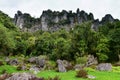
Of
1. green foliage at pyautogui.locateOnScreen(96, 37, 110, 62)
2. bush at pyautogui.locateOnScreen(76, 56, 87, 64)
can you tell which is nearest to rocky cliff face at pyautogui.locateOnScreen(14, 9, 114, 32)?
green foliage at pyautogui.locateOnScreen(96, 37, 110, 62)

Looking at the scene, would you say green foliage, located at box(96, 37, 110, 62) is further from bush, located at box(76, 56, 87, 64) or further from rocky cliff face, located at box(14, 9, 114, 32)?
rocky cliff face, located at box(14, 9, 114, 32)

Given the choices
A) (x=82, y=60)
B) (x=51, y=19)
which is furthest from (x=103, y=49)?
(x=51, y=19)

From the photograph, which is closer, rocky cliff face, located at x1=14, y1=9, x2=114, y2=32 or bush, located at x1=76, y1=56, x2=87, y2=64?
bush, located at x1=76, y1=56, x2=87, y2=64

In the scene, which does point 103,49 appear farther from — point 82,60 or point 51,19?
point 51,19

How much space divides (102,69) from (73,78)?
10.2 metres

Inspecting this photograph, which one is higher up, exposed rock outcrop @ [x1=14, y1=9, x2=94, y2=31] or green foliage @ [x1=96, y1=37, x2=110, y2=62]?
exposed rock outcrop @ [x1=14, y1=9, x2=94, y2=31]

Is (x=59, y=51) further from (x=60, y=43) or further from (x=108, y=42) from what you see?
(x=108, y=42)

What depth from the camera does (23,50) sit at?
79.3 metres

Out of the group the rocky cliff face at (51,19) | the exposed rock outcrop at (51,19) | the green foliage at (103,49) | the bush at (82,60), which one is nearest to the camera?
the bush at (82,60)

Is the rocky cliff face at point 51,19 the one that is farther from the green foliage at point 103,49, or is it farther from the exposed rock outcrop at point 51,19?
the green foliage at point 103,49

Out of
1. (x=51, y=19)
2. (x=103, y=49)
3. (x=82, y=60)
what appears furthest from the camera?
(x=51, y=19)

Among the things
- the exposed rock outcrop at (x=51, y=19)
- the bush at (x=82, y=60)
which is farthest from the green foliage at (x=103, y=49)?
the exposed rock outcrop at (x=51, y=19)

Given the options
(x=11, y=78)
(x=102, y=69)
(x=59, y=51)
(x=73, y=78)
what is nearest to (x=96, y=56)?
(x=59, y=51)

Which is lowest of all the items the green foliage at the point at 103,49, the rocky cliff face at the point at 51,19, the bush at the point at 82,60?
the bush at the point at 82,60
